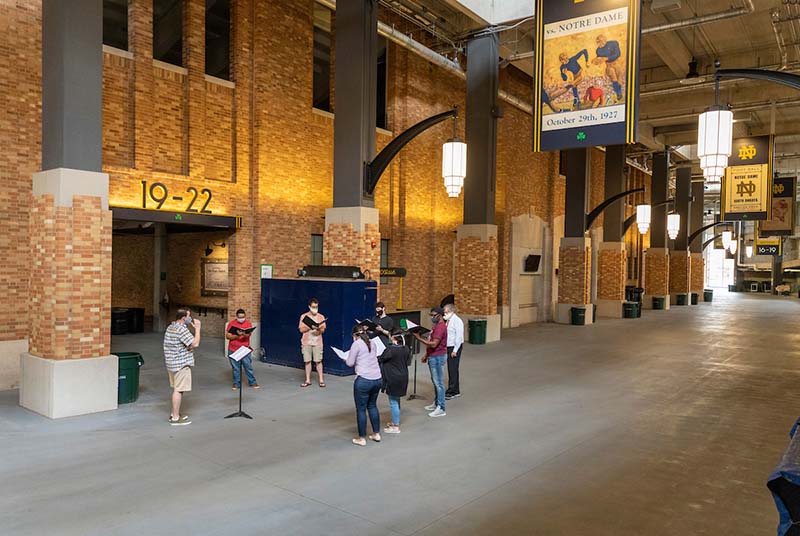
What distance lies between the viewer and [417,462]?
695cm

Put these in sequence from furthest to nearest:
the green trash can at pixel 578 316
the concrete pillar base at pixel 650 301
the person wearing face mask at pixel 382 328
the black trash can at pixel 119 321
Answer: the concrete pillar base at pixel 650 301 < the green trash can at pixel 578 316 < the black trash can at pixel 119 321 < the person wearing face mask at pixel 382 328

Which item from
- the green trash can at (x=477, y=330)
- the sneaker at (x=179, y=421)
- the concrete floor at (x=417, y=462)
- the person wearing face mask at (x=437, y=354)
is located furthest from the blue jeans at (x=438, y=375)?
the green trash can at (x=477, y=330)

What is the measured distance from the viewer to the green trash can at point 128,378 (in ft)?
30.7

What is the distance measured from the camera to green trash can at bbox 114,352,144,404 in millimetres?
9352

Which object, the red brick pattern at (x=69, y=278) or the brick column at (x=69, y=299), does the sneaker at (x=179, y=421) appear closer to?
the brick column at (x=69, y=299)

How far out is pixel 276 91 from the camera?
49.1 feet

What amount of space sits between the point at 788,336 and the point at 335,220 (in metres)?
19.7

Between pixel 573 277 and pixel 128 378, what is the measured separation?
823 inches

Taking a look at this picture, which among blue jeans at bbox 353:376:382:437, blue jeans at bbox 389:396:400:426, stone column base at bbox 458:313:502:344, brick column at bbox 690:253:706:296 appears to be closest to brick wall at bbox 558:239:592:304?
stone column base at bbox 458:313:502:344

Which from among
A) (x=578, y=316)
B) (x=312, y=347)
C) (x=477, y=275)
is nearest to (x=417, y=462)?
(x=312, y=347)

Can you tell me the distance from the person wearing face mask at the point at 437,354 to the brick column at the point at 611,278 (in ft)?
72.8

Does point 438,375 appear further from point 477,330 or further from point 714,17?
point 714,17

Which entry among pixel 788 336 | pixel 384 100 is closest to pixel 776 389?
pixel 788 336

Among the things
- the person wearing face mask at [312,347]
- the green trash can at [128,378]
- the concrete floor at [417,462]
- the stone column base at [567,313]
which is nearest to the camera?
the concrete floor at [417,462]
